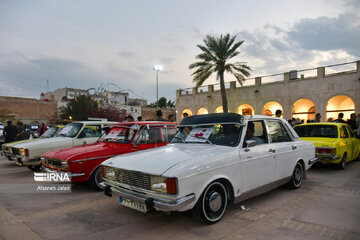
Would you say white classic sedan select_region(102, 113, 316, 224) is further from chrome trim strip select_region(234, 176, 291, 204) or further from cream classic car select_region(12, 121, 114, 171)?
cream classic car select_region(12, 121, 114, 171)

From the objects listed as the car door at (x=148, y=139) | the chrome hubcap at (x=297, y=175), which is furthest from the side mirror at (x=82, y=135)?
the chrome hubcap at (x=297, y=175)

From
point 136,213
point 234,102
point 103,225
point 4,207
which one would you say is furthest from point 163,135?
point 234,102

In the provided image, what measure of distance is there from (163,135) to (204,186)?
3362 mm

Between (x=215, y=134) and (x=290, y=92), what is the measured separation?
70.4 ft

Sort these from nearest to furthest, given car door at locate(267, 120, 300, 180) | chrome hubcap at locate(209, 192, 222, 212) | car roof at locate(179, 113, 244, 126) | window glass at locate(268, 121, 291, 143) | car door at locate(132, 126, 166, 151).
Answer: chrome hubcap at locate(209, 192, 222, 212) < car roof at locate(179, 113, 244, 126) < car door at locate(267, 120, 300, 180) < window glass at locate(268, 121, 291, 143) < car door at locate(132, 126, 166, 151)

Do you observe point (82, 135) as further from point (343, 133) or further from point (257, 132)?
point (343, 133)

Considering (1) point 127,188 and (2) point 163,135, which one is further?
(2) point 163,135

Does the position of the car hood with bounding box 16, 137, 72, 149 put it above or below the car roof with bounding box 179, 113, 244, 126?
below

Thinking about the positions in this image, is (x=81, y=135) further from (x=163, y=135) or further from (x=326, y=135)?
(x=326, y=135)

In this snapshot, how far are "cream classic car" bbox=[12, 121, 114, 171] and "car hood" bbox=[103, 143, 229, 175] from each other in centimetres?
423

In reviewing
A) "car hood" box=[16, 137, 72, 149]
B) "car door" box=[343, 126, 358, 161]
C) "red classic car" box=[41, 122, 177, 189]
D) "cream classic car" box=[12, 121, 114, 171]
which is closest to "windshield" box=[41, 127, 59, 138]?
"cream classic car" box=[12, 121, 114, 171]

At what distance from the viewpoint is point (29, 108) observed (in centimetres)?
4188

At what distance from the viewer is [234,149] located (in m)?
3.92

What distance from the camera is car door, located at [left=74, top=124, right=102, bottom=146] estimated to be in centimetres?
792
